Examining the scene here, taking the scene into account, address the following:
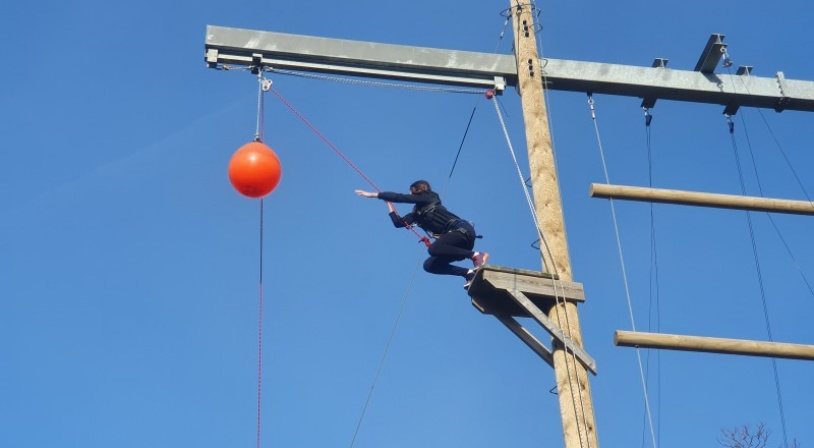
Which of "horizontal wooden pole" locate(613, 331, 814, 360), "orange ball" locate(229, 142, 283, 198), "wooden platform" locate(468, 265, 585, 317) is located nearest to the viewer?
"orange ball" locate(229, 142, 283, 198)

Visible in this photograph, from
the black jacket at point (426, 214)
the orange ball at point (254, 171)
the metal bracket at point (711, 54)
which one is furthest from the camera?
the metal bracket at point (711, 54)

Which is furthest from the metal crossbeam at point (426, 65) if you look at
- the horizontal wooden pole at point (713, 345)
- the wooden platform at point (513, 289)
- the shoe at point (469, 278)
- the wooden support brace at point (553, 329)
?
the horizontal wooden pole at point (713, 345)

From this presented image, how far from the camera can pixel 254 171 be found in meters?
7.77

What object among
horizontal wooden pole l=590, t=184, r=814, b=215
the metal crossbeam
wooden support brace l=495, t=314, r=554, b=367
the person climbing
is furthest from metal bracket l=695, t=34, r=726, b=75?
wooden support brace l=495, t=314, r=554, b=367

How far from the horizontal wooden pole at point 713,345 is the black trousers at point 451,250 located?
1.39 meters

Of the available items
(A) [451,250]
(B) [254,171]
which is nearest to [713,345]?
(A) [451,250]

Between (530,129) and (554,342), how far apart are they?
176cm

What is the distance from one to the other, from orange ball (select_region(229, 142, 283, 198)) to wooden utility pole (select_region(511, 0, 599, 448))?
1.92 m

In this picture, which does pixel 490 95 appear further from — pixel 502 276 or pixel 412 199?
pixel 502 276

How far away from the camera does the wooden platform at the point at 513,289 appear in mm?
7941

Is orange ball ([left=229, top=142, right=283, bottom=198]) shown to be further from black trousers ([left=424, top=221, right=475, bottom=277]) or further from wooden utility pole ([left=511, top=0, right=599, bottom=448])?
wooden utility pole ([left=511, top=0, right=599, bottom=448])

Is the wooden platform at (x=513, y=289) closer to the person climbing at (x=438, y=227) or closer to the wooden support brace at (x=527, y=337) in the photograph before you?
the wooden support brace at (x=527, y=337)

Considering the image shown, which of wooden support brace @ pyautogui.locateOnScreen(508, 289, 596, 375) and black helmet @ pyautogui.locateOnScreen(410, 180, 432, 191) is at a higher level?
black helmet @ pyautogui.locateOnScreen(410, 180, 432, 191)

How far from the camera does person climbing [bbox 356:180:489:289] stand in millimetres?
A: 9031
